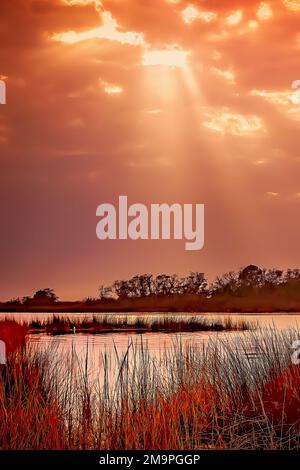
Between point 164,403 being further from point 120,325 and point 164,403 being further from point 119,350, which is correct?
point 120,325

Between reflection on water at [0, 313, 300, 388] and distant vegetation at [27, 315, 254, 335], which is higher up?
distant vegetation at [27, 315, 254, 335]

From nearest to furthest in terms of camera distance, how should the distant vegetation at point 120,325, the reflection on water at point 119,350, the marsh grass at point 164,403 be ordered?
the marsh grass at point 164,403
the reflection on water at point 119,350
the distant vegetation at point 120,325

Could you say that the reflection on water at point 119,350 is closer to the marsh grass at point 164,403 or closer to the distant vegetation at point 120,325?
the marsh grass at point 164,403

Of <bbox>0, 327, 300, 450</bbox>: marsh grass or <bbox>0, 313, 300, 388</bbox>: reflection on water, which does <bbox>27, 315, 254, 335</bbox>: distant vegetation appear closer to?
<bbox>0, 313, 300, 388</bbox>: reflection on water

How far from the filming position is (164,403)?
22.5 ft

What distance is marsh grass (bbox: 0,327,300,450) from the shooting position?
5629mm

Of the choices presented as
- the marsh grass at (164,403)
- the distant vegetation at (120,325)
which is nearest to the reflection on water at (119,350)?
the marsh grass at (164,403)

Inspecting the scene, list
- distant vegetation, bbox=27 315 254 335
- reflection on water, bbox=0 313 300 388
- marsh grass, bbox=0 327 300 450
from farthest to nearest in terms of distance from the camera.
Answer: distant vegetation, bbox=27 315 254 335
reflection on water, bbox=0 313 300 388
marsh grass, bbox=0 327 300 450

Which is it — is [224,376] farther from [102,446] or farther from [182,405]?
[102,446]

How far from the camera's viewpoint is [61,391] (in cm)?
743

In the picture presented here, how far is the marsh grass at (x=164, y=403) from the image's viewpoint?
5629 mm

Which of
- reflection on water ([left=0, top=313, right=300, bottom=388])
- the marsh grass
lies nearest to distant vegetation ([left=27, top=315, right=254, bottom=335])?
reflection on water ([left=0, top=313, right=300, bottom=388])

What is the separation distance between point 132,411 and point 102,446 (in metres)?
0.53
